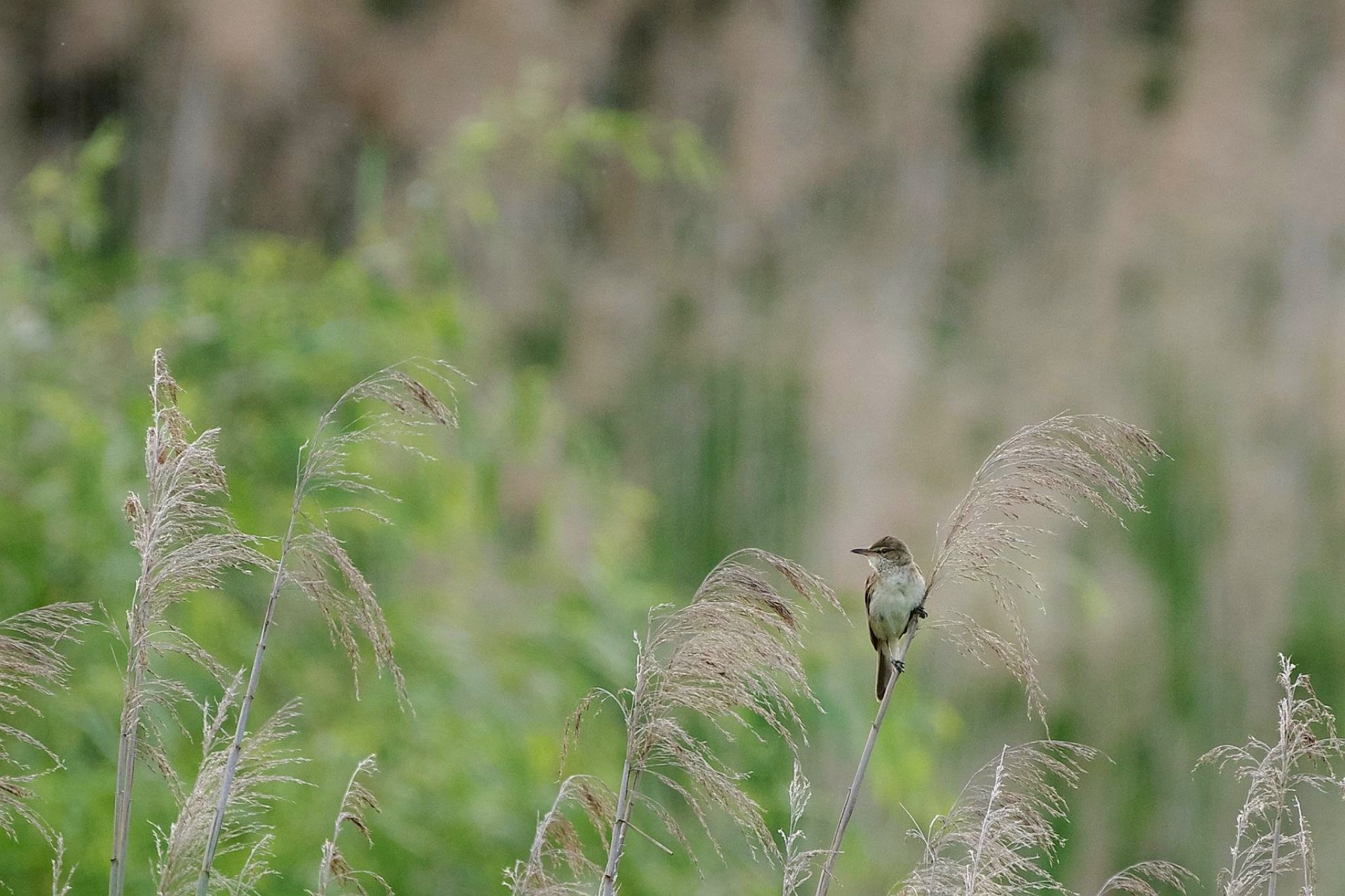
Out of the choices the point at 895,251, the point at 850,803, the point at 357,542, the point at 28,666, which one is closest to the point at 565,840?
the point at 850,803

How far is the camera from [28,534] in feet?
12.9

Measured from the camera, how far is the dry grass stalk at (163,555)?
137 centimetres

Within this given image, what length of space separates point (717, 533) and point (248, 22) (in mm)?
3902

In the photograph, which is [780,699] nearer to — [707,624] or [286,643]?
[707,624]

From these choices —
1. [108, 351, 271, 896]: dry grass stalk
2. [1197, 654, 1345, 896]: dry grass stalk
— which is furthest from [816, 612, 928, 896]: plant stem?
[108, 351, 271, 896]: dry grass stalk

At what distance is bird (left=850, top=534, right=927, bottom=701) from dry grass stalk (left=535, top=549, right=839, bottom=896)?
2.48ft

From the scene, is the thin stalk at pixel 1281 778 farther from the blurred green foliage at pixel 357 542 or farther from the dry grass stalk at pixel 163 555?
the blurred green foliage at pixel 357 542

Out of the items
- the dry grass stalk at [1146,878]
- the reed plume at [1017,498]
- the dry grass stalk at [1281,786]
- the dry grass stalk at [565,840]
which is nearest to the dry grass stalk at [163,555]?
the dry grass stalk at [565,840]

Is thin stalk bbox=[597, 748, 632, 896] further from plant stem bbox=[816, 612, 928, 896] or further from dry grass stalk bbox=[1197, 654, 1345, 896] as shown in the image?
dry grass stalk bbox=[1197, 654, 1345, 896]

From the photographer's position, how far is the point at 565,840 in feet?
5.04

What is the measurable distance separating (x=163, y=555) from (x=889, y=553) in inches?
52.7

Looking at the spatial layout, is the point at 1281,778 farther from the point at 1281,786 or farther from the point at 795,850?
the point at 795,850

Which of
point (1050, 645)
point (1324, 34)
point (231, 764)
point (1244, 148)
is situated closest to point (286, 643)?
point (231, 764)

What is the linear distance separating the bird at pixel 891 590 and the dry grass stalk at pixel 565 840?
0.86 m
